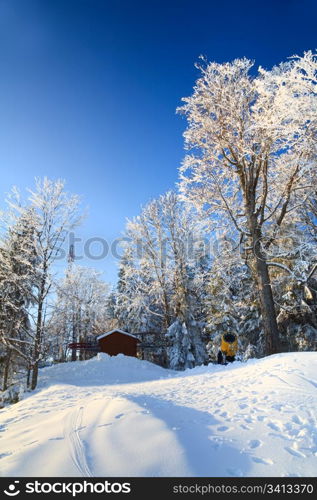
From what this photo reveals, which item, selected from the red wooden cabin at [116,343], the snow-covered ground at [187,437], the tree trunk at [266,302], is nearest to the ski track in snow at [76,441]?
the snow-covered ground at [187,437]

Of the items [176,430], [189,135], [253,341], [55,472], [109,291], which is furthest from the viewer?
[109,291]

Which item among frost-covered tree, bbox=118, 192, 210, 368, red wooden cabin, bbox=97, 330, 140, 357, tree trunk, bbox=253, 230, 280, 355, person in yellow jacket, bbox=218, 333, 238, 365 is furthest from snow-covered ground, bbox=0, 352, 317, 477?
red wooden cabin, bbox=97, 330, 140, 357

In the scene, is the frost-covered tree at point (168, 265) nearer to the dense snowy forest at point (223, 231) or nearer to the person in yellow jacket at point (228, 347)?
the dense snowy forest at point (223, 231)

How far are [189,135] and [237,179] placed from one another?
266 cm

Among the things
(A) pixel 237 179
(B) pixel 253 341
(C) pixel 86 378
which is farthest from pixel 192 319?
(A) pixel 237 179

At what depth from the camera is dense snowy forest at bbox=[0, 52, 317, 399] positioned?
9375 mm

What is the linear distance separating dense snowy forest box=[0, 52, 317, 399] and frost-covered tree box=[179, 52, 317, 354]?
42 millimetres

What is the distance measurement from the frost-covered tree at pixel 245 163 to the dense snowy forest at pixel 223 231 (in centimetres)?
4

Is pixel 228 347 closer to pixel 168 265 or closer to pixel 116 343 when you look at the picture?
pixel 168 265

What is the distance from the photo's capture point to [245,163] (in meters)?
11.0

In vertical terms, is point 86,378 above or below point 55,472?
below

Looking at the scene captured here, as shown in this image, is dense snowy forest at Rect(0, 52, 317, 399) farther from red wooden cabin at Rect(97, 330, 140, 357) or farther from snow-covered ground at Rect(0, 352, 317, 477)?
snow-covered ground at Rect(0, 352, 317, 477)

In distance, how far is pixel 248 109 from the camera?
10.5 meters

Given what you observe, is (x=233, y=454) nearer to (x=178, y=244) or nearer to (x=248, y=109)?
(x=248, y=109)
